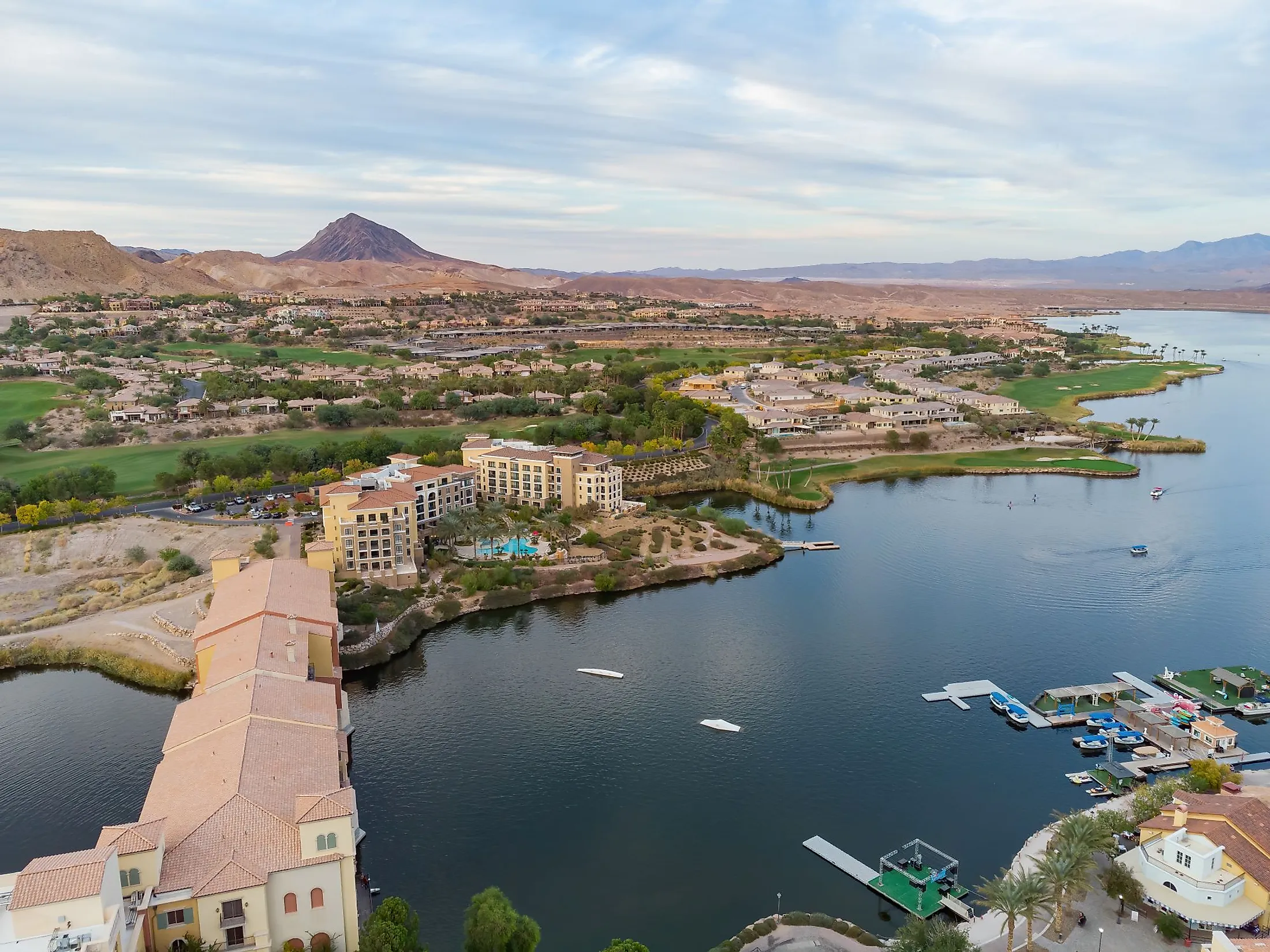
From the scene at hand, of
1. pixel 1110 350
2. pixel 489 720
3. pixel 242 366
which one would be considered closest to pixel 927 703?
pixel 489 720

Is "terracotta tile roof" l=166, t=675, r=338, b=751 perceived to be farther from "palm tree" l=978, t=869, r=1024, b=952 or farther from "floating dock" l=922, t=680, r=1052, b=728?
"floating dock" l=922, t=680, r=1052, b=728

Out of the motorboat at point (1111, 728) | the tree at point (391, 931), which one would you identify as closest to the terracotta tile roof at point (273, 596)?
the tree at point (391, 931)

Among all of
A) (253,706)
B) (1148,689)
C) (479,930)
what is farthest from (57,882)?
(1148,689)

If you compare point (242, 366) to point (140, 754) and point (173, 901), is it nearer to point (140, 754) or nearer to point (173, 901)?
point (140, 754)

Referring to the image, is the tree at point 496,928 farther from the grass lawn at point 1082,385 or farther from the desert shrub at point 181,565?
the grass lawn at point 1082,385

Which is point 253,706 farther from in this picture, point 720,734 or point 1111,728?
point 1111,728

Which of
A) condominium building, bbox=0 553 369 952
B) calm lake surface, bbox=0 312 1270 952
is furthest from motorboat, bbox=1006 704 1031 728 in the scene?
condominium building, bbox=0 553 369 952
